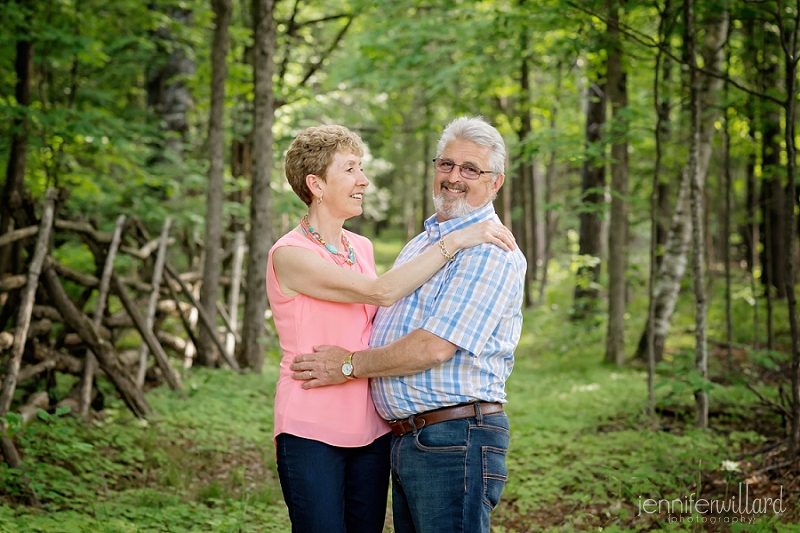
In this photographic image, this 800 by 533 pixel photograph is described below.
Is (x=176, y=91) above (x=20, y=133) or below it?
above

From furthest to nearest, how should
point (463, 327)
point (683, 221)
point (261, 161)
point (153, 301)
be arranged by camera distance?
point (261, 161) → point (683, 221) → point (153, 301) → point (463, 327)

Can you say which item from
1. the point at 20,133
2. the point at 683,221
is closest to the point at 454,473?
the point at 20,133

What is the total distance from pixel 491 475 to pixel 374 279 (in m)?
0.85

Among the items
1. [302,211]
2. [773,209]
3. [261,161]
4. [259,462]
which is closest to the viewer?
[259,462]

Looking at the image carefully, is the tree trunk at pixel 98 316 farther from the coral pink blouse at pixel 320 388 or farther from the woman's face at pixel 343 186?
the woman's face at pixel 343 186

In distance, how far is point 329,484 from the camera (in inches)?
99.2

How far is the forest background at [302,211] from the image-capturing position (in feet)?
15.9

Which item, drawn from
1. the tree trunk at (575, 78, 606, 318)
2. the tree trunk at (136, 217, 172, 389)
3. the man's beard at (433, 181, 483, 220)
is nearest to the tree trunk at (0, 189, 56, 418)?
the tree trunk at (136, 217, 172, 389)

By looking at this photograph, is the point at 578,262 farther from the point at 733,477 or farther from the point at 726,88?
the point at 733,477

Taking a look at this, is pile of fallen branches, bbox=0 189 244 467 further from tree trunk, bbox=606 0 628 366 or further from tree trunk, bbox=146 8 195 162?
tree trunk, bbox=606 0 628 366

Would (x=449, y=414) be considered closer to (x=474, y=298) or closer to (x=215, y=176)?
(x=474, y=298)

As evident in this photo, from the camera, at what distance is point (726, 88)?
23.7ft

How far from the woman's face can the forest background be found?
93.4 inches

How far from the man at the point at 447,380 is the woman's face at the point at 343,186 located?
45cm
